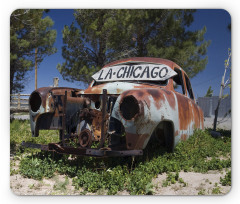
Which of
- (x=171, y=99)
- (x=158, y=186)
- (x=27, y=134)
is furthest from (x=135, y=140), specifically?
(x=27, y=134)

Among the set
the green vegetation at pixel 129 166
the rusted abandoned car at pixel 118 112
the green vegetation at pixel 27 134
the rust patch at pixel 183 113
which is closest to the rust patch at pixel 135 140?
the rusted abandoned car at pixel 118 112

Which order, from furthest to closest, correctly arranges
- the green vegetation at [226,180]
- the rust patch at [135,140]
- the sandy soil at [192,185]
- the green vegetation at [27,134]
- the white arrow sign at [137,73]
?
1. the green vegetation at [27,134]
2. the white arrow sign at [137,73]
3. the green vegetation at [226,180]
4. the sandy soil at [192,185]
5. the rust patch at [135,140]

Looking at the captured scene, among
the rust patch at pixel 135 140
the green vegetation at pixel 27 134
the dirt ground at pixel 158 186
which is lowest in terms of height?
the dirt ground at pixel 158 186

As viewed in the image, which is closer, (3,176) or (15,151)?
(3,176)

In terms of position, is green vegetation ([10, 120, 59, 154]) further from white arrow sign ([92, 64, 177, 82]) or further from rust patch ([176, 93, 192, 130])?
rust patch ([176, 93, 192, 130])

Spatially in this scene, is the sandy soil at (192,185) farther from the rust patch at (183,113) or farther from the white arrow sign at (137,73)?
the white arrow sign at (137,73)

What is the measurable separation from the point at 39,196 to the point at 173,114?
1569 millimetres

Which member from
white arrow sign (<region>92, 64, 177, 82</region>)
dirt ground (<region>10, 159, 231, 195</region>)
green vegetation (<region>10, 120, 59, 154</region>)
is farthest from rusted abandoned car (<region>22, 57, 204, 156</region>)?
green vegetation (<region>10, 120, 59, 154</region>)

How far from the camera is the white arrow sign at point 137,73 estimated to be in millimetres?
3250

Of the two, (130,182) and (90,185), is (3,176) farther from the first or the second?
(130,182)

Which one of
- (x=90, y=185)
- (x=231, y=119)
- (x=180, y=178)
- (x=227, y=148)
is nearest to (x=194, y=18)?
(x=231, y=119)

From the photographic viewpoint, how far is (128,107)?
253cm

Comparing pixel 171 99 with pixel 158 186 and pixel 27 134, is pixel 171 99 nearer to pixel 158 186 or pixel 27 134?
pixel 158 186

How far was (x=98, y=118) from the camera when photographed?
2941 millimetres
